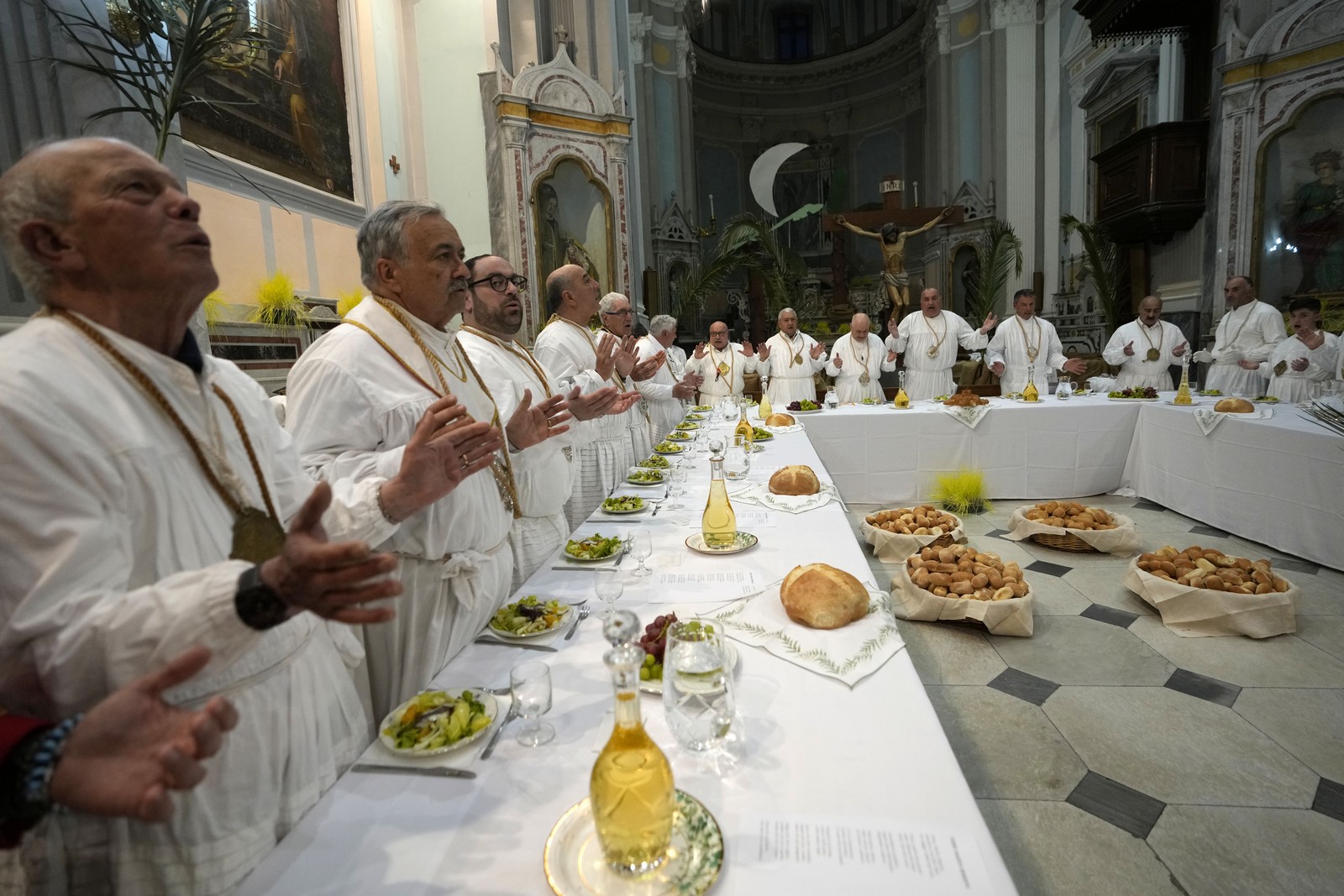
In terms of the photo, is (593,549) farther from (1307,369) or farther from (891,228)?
(891,228)

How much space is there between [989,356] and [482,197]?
7.04 metres

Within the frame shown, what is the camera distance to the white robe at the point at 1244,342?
22.7 feet

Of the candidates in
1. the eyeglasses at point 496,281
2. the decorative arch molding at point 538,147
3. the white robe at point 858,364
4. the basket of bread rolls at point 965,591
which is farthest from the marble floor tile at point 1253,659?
the decorative arch molding at point 538,147

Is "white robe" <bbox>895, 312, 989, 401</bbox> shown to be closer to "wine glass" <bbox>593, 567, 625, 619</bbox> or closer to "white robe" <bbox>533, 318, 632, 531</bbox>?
"white robe" <bbox>533, 318, 632, 531</bbox>

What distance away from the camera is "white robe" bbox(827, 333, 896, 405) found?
8.11m

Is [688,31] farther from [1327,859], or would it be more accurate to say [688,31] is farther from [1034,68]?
[1327,859]

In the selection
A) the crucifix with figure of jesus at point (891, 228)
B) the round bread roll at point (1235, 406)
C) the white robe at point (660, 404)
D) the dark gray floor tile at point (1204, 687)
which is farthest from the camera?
the crucifix with figure of jesus at point (891, 228)

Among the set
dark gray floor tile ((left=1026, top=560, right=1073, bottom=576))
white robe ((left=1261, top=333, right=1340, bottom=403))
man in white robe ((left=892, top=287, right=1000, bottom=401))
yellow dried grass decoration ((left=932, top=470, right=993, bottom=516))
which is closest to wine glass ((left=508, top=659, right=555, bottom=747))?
dark gray floor tile ((left=1026, top=560, right=1073, bottom=576))

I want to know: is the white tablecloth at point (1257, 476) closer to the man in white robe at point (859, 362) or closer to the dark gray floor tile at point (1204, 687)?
the dark gray floor tile at point (1204, 687)

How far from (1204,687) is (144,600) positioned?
3927mm

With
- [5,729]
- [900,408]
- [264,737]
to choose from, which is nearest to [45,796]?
[5,729]

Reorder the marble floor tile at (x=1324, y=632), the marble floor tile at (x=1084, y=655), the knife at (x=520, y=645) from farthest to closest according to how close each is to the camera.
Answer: the marble floor tile at (x=1324, y=632)
the marble floor tile at (x=1084, y=655)
the knife at (x=520, y=645)

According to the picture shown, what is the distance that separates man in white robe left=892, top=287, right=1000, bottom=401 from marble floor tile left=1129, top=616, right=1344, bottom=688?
504 cm

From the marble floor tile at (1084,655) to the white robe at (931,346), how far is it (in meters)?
5.00
